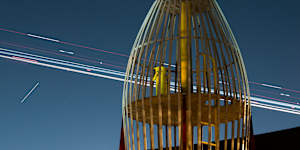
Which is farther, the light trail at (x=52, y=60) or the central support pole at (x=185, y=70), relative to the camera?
the light trail at (x=52, y=60)

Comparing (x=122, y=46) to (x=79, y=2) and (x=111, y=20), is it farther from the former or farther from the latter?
(x=79, y=2)

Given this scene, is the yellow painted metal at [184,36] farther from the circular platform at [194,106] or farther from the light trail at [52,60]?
the light trail at [52,60]

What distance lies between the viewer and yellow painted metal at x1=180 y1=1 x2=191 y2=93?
2660 millimetres

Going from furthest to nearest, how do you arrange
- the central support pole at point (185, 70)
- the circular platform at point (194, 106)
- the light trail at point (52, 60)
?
1. the light trail at point (52, 60)
2. the circular platform at point (194, 106)
3. the central support pole at point (185, 70)

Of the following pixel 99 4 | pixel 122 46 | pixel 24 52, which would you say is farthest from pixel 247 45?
pixel 24 52

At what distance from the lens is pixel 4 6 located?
587cm

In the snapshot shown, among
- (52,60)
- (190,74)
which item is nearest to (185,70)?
(190,74)

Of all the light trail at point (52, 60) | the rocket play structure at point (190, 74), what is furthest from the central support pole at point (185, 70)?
the light trail at point (52, 60)

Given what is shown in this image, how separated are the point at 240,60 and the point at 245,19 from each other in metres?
3.18

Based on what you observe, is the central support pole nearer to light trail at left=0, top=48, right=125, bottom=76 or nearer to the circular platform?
the circular platform

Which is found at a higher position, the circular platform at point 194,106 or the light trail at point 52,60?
the light trail at point 52,60

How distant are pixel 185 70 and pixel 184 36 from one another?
0.29 metres

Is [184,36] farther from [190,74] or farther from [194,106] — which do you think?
[194,106]

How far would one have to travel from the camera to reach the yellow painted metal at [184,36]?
266 cm
